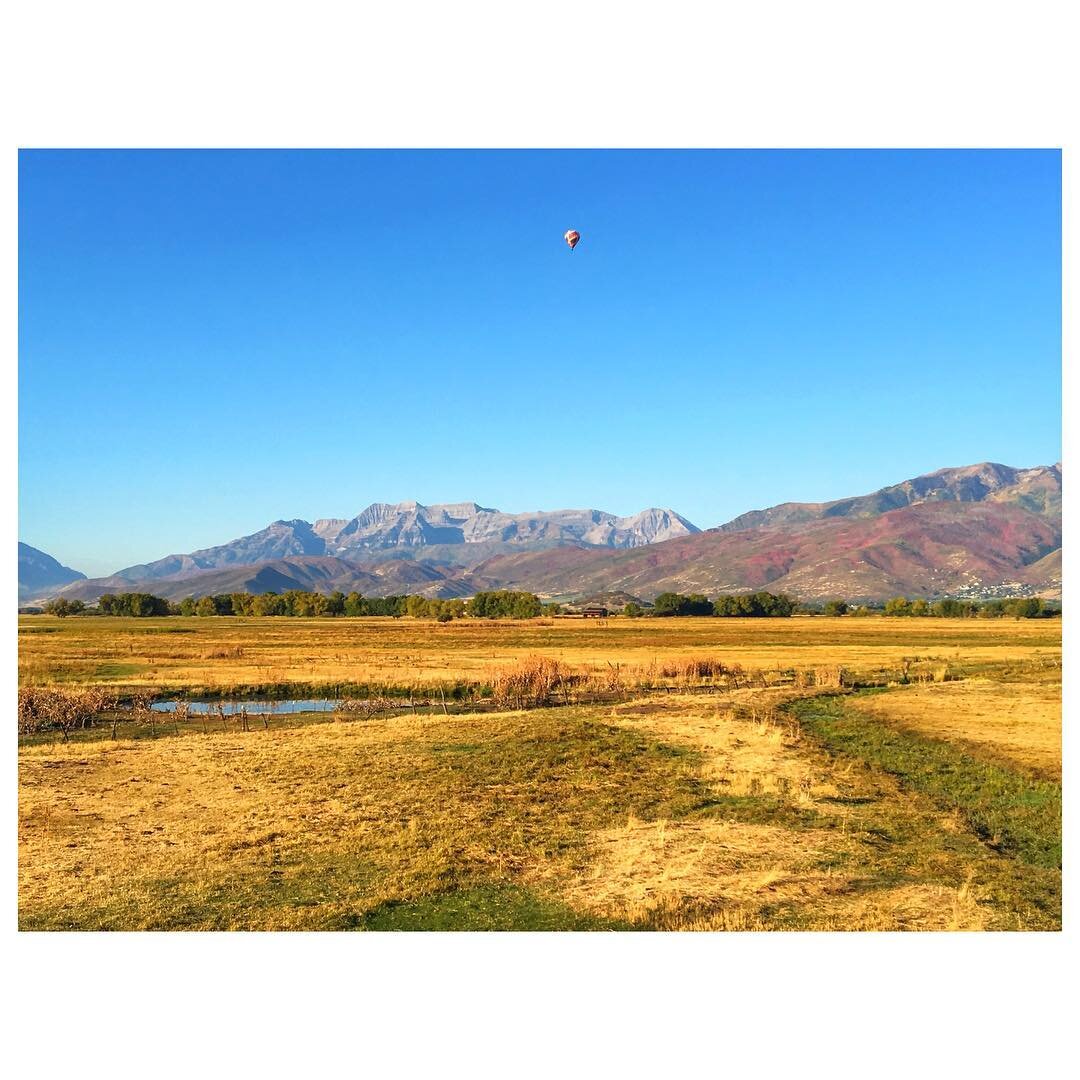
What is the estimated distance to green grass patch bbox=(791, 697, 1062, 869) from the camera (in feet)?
57.7

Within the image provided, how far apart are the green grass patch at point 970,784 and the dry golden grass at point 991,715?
1131 millimetres

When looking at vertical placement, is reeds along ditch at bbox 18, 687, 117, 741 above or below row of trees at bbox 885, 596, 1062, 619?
above

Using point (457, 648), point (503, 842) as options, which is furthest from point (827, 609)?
point (503, 842)

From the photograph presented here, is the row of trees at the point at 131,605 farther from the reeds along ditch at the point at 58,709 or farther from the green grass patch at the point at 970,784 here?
the green grass patch at the point at 970,784

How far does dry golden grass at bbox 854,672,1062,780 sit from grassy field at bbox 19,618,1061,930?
18cm

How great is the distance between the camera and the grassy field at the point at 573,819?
539 inches

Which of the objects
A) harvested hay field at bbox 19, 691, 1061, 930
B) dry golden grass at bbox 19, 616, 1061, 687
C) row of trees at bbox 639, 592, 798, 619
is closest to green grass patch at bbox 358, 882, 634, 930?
harvested hay field at bbox 19, 691, 1061, 930

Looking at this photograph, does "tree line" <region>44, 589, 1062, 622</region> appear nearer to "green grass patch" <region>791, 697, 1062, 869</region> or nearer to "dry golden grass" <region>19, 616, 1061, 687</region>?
"dry golden grass" <region>19, 616, 1061, 687</region>

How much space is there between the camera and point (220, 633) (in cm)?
8894

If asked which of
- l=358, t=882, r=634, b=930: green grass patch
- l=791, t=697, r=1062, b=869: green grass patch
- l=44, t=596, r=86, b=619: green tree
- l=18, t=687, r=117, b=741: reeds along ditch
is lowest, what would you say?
l=44, t=596, r=86, b=619: green tree

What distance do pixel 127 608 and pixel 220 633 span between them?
5319cm

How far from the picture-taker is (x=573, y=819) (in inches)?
741

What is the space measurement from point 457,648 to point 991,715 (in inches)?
1768

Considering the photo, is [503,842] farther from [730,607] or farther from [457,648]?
[730,607]
